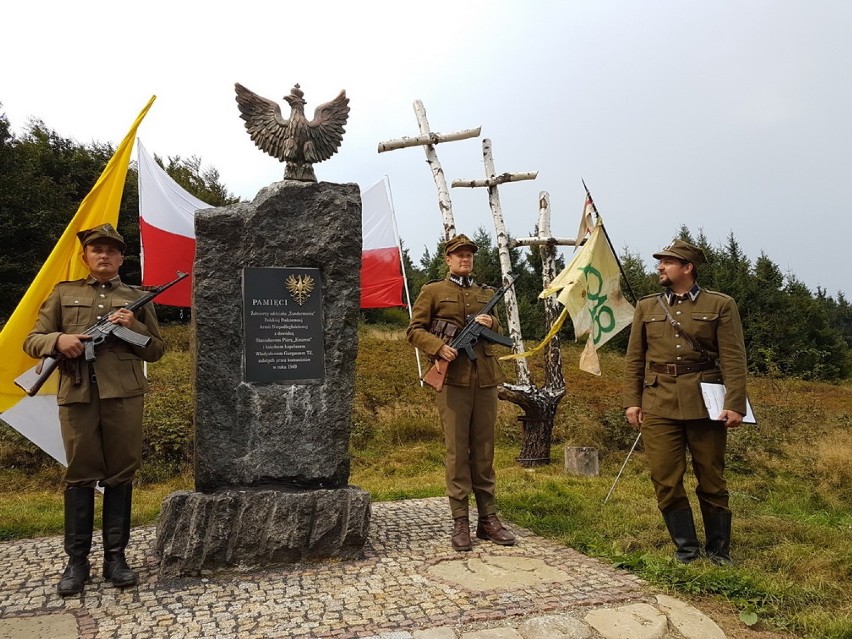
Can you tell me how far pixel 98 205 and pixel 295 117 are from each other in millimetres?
1870

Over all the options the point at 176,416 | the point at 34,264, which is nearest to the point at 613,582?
the point at 176,416

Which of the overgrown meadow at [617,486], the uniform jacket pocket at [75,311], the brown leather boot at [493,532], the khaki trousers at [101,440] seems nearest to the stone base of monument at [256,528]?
the khaki trousers at [101,440]

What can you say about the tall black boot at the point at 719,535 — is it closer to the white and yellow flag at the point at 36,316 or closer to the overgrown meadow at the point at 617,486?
the overgrown meadow at the point at 617,486

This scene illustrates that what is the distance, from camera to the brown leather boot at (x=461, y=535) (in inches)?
170

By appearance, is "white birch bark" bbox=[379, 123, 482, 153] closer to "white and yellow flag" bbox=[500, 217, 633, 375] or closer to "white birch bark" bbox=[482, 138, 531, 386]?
"white birch bark" bbox=[482, 138, 531, 386]

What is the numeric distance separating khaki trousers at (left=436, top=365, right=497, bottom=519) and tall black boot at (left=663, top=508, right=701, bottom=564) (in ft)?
4.27

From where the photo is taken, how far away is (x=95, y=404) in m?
3.74

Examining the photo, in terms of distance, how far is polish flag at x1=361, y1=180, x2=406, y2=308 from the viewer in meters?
10.1

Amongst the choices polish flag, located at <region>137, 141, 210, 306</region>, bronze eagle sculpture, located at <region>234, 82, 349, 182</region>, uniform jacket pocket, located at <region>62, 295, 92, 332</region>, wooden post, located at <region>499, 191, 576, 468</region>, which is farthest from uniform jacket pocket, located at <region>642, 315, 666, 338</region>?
polish flag, located at <region>137, 141, 210, 306</region>

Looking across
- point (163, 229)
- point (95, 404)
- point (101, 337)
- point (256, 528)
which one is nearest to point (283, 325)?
point (101, 337)

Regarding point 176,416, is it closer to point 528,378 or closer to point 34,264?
point 528,378

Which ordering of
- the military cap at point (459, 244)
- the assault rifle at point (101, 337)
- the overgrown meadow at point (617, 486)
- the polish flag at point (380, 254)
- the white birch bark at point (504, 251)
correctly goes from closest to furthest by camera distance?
the overgrown meadow at point (617, 486), the assault rifle at point (101, 337), the military cap at point (459, 244), the white birch bark at point (504, 251), the polish flag at point (380, 254)

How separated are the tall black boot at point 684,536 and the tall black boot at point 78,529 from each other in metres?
3.77

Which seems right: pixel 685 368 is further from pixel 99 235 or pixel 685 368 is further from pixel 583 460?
pixel 99 235
